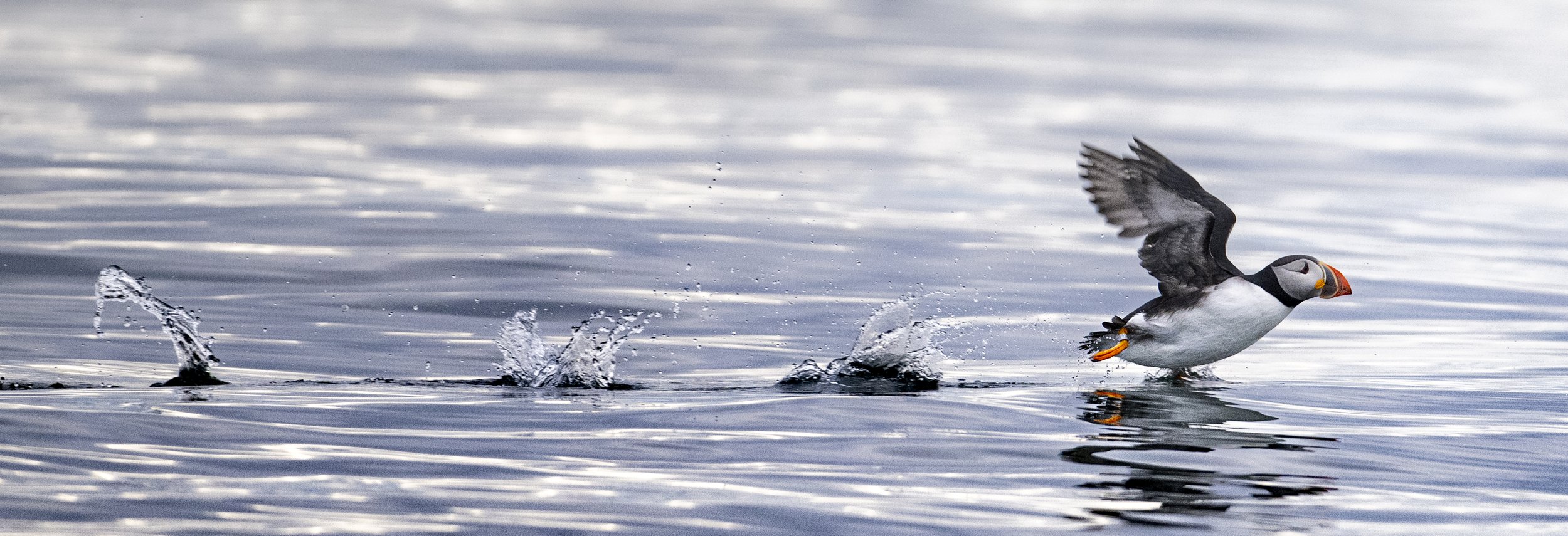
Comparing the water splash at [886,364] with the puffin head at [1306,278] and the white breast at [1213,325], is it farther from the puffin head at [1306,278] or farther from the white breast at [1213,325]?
the puffin head at [1306,278]

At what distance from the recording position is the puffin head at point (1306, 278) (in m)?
9.09

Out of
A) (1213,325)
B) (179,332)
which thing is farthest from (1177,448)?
(179,332)

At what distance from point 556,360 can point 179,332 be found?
178cm

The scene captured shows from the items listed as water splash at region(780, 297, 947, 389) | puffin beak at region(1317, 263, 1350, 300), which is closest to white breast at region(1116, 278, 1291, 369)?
puffin beak at region(1317, 263, 1350, 300)

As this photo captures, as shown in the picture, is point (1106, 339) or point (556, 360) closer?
point (556, 360)

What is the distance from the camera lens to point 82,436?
6.76 meters

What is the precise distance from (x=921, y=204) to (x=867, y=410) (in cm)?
906

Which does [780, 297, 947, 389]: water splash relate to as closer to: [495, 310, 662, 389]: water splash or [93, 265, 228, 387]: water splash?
[495, 310, 662, 389]: water splash

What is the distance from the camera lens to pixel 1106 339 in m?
9.38

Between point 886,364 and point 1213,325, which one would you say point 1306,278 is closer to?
point 1213,325

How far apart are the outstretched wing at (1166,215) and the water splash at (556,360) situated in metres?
2.72

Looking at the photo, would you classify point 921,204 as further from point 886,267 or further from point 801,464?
point 801,464

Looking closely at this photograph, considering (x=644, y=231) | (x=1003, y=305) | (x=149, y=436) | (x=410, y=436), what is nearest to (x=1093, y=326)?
(x=1003, y=305)

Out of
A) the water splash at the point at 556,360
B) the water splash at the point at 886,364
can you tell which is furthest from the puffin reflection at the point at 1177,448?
the water splash at the point at 556,360
